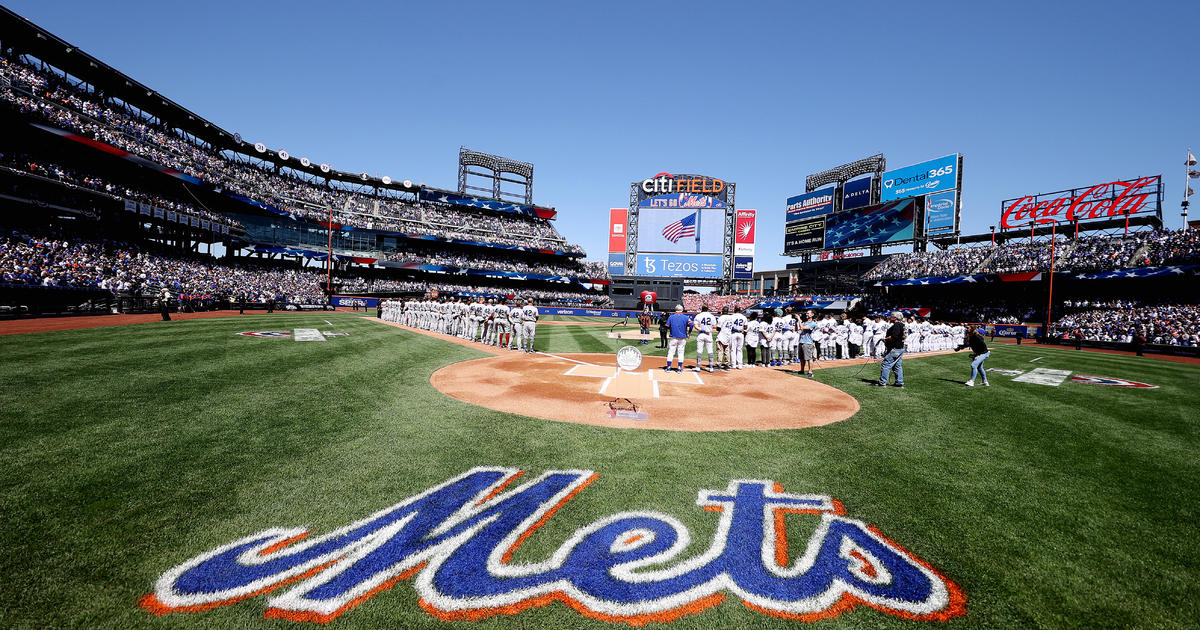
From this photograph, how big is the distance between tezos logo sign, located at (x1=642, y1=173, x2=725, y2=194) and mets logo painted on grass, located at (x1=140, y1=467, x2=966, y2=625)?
53.2 metres

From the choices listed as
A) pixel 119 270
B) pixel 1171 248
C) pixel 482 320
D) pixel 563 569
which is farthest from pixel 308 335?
pixel 1171 248

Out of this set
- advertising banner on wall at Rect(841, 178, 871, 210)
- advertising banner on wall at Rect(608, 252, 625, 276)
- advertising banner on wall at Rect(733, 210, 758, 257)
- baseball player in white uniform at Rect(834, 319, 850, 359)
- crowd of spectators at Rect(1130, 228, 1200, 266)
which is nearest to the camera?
baseball player in white uniform at Rect(834, 319, 850, 359)

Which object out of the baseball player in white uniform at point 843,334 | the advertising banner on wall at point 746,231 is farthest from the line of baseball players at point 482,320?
the advertising banner on wall at point 746,231

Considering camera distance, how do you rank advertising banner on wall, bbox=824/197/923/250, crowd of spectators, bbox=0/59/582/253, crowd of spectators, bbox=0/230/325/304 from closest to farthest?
crowd of spectators, bbox=0/230/325/304, crowd of spectators, bbox=0/59/582/253, advertising banner on wall, bbox=824/197/923/250

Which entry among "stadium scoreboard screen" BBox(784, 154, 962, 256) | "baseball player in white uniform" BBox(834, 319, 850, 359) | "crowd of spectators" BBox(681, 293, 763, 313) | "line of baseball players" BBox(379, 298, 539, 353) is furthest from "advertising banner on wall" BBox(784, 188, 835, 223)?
"line of baseball players" BBox(379, 298, 539, 353)

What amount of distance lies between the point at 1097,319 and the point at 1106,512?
4120cm

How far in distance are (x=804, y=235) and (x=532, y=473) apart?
6482 cm

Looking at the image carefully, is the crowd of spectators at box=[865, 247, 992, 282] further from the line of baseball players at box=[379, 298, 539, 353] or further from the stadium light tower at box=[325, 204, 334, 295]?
the stadium light tower at box=[325, 204, 334, 295]

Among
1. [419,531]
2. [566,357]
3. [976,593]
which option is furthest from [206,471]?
[566,357]

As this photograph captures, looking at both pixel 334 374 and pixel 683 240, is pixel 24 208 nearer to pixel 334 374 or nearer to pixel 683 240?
pixel 334 374

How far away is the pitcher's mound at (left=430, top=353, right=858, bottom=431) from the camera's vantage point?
7523 millimetres

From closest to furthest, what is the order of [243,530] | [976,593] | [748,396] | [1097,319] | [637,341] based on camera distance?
[976,593] → [243,530] → [748,396] → [637,341] → [1097,319]

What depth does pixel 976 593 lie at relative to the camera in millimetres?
3047

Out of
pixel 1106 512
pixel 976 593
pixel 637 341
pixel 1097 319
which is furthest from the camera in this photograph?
pixel 1097 319
